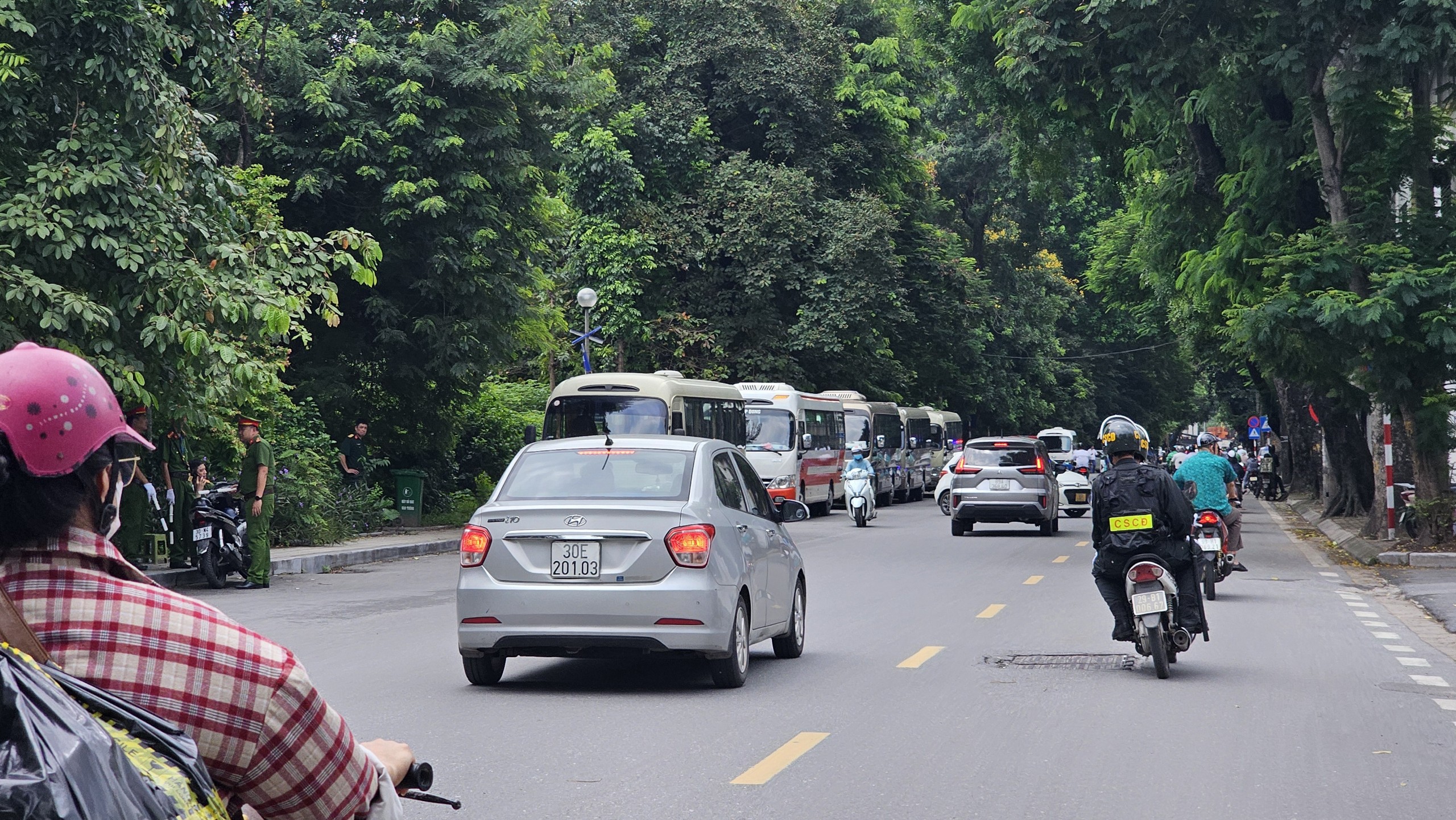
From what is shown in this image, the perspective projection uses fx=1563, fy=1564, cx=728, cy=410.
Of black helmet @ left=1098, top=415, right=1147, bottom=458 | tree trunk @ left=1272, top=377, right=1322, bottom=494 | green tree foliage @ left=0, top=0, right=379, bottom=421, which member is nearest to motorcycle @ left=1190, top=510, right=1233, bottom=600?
black helmet @ left=1098, top=415, right=1147, bottom=458

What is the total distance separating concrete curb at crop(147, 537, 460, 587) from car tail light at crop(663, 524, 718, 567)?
924 cm

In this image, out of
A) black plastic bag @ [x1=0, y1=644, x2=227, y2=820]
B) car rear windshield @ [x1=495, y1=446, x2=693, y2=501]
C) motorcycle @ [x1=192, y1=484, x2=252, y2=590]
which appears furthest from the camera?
motorcycle @ [x1=192, y1=484, x2=252, y2=590]

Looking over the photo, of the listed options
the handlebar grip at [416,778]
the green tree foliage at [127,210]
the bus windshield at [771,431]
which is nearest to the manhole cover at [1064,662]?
the handlebar grip at [416,778]

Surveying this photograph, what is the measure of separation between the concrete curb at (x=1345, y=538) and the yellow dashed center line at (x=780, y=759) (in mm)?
15646

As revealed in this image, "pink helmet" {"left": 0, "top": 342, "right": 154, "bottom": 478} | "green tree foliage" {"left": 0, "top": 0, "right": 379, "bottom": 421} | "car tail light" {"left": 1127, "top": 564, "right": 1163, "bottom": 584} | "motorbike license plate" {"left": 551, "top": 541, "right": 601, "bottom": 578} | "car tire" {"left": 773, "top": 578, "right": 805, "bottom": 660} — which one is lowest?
"car tire" {"left": 773, "top": 578, "right": 805, "bottom": 660}

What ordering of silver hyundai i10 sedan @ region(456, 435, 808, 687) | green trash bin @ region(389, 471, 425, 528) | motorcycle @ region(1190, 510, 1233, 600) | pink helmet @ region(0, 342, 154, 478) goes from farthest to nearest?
green trash bin @ region(389, 471, 425, 528)
motorcycle @ region(1190, 510, 1233, 600)
silver hyundai i10 sedan @ region(456, 435, 808, 687)
pink helmet @ region(0, 342, 154, 478)

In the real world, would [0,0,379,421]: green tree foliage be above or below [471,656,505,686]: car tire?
above

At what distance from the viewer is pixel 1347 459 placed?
29.4 metres

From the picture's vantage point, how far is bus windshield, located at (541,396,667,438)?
27.5 metres

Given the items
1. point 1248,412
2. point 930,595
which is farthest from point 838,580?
point 1248,412

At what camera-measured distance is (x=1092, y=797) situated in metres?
6.60

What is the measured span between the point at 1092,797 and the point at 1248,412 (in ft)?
261

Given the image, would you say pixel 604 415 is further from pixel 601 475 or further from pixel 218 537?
pixel 601 475

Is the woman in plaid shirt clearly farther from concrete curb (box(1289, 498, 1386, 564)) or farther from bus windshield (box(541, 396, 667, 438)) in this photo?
bus windshield (box(541, 396, 667, 438))
